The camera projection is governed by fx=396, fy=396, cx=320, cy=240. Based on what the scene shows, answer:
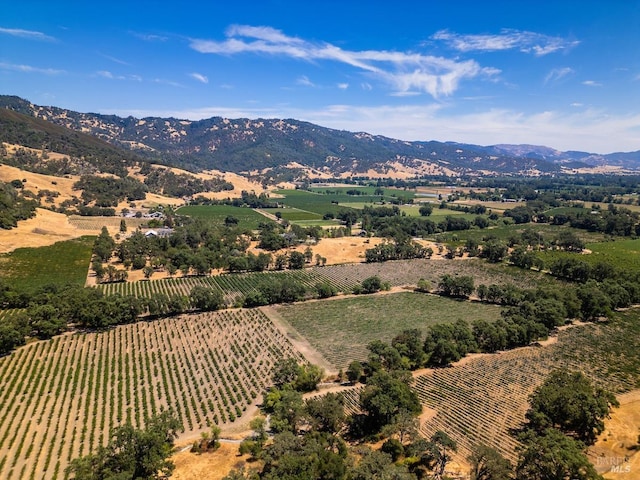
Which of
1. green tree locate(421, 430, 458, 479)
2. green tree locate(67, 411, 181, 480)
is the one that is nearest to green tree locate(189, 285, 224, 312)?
green tree locate(67, 411, 181, 480)

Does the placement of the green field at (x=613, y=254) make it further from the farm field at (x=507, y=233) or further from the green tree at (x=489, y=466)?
the green tree at (x=489, y=466)

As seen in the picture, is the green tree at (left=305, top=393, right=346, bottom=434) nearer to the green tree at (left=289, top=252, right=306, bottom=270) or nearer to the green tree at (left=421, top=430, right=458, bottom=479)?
the green tree at (left=421, top=430, right=458, bottom=479)

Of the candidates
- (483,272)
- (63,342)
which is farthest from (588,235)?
(63,342)

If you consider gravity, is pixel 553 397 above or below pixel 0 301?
above

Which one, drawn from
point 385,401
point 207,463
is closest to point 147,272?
point 207,463

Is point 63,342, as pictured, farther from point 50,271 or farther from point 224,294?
point 50,271

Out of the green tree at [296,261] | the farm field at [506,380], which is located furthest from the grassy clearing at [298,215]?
the farm field at [506,380]
